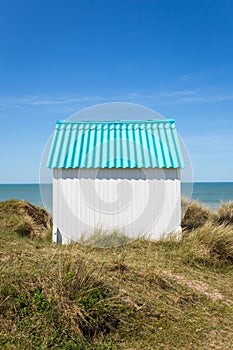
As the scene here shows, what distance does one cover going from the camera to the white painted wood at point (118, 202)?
418 inches

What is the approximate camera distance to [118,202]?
1065 cm

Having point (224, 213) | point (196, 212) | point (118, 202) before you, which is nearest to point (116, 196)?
point (118, 202)

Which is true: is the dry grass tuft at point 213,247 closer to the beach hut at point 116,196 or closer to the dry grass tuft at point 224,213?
the beach hut at point 116,196

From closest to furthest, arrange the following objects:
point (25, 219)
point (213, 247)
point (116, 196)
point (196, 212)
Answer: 1. point (213, 247)
2. point (116, 196)
3. point (25, 219)
4. point (196, 212)

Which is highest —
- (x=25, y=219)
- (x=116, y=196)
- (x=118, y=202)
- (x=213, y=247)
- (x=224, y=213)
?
(x=116, y=196)

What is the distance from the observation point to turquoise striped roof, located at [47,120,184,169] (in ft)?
34.9

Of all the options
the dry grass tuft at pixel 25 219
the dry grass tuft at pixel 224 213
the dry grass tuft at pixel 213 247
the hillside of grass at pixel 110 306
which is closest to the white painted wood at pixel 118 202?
the dry grass tuft at pixel 25 219

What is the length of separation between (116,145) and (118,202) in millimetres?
1723

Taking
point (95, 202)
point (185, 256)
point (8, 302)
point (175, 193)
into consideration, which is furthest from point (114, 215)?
point (8, 302)

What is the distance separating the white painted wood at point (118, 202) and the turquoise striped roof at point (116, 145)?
0.23 m

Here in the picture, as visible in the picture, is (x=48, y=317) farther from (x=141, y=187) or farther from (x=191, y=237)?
(x=141, y=187)

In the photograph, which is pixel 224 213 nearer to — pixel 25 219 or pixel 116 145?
pixel 116 145

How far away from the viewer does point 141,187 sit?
1066cm

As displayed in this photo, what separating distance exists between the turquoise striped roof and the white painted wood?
0.76 feet
